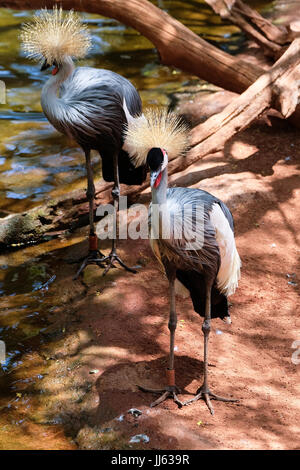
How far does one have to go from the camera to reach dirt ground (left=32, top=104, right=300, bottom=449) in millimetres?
3516

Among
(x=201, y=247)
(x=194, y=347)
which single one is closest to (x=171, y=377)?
(x=194, y=347)

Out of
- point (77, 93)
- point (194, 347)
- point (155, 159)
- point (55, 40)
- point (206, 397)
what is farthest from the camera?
point (77, 93)

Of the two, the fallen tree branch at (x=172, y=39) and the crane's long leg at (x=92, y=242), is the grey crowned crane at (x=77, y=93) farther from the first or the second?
the fallen tree branch at (x=172, y=39)

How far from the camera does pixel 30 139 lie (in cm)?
738

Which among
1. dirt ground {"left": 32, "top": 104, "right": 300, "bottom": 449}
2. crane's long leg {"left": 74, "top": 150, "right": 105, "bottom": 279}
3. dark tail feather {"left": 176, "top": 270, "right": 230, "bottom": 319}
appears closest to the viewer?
dirt ground {"left": 32, "top": 104, "right": 300, "bottom": 449}

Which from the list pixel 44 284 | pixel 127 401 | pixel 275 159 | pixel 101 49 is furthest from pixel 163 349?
pixel 101 49

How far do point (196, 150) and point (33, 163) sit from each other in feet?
6.67

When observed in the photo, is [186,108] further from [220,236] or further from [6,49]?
[220,236]

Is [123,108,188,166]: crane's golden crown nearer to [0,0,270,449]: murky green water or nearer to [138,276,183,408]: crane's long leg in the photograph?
[138,276,183,408]: crane's long leg

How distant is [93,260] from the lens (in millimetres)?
5395

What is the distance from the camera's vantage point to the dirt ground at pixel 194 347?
11.5 feet

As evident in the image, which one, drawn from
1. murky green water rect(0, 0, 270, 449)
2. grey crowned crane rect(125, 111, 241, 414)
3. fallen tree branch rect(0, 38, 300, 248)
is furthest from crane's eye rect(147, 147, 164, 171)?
fallen tree branch rect(0, 38, 300, 248)

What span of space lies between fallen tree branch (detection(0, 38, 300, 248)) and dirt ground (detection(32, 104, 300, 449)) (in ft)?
1.16

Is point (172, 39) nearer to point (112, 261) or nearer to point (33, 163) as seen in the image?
point (33, 163)
